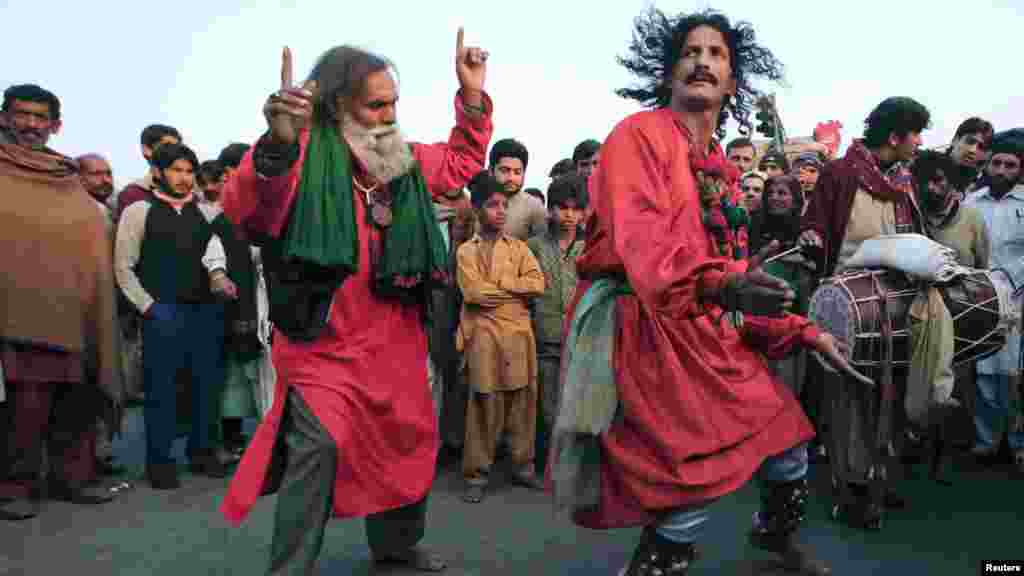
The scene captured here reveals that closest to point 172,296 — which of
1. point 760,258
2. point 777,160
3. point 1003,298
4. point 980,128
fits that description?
point 760,258

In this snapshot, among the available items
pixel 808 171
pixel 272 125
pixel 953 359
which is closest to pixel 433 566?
pixel 272 125

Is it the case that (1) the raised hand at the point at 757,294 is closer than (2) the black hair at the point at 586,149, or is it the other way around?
(1) the raised hand at the point at 757,294

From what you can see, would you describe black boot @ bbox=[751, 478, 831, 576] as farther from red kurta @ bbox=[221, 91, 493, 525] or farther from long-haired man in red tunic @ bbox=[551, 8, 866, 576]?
red kurta @ bbox=[221, 91, 493, 525]

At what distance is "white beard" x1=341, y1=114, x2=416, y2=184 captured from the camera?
11.3 feet

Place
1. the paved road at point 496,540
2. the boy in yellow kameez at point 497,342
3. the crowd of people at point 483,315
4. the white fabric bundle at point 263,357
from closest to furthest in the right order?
the crowd of people at point 483,315, the paved road at point 496,540, the boy in yellow kameez at point 497,342, the white fabric bundle at point 263,357

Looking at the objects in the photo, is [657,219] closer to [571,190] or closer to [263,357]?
[571,190]

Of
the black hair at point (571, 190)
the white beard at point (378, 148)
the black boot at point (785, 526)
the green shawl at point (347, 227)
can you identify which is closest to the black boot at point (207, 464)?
the black hair at point (571, 190)

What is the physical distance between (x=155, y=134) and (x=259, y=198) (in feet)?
13.6

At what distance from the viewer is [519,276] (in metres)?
5.58

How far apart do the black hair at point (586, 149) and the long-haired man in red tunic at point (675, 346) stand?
384 centimetres

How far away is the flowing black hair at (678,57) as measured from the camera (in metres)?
3.44

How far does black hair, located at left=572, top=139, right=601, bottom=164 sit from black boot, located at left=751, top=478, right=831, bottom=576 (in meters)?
4.08

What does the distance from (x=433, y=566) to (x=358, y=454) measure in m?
0.76

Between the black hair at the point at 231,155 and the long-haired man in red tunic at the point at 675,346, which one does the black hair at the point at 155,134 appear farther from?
the long-haired man in red tunic at the point at 675,346
